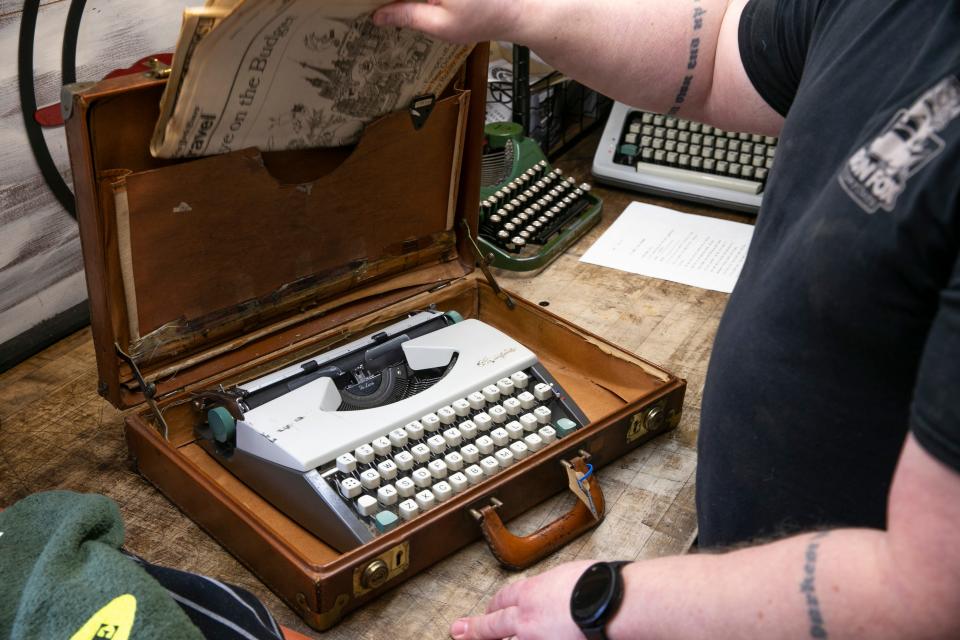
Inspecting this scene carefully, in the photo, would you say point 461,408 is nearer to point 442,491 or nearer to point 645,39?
point 442,491

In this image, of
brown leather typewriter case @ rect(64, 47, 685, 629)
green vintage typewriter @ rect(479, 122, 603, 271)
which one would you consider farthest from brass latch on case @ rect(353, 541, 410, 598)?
green vintage typewriter @ rect(479, 122, 603, 271)

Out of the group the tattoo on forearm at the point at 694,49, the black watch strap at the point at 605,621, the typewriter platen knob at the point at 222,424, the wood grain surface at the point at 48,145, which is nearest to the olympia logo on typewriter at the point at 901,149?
the black watch strap at the point at 605,621

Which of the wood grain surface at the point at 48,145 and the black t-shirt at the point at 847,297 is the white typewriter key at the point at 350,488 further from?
the wood grain surface at the point at 48,145

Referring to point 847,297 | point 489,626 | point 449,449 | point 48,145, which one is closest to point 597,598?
point 489,626

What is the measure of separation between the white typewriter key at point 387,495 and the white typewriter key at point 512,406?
24 centimetres

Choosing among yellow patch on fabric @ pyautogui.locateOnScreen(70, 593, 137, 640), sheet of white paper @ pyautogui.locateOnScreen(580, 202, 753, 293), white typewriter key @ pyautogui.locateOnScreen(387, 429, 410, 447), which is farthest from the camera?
sheet of white paper @ pyautogui.locateOnScreen(580, 202, 753, 293)

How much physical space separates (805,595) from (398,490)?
2.10 ft

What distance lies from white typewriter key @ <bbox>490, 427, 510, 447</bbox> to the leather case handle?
0.09 metres

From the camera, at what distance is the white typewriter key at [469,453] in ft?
4.28

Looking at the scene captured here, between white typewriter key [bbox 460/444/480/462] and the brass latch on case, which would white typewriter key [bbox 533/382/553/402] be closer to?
white typewriter key [bbox 460/444/480/462]

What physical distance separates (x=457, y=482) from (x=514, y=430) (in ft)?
0.46

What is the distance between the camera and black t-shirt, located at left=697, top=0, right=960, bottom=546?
0.70 metres

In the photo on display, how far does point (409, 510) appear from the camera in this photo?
1201 millimetres

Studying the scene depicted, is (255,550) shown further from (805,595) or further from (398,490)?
(805,595)
